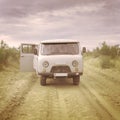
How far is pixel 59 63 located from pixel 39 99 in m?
4.11

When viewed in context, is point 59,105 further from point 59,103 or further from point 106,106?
point 106,106

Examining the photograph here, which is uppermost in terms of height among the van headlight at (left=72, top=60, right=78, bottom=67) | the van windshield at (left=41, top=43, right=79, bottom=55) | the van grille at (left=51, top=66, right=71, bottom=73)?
the van windshield at (left=41, top=43, right=79, bottom=55)

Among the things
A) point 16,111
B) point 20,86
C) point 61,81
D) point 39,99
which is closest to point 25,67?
point 61,81

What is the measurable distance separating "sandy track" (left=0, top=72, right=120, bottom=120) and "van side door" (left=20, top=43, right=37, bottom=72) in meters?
6.03

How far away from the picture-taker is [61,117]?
10.3 m

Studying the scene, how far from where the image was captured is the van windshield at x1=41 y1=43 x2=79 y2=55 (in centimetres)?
1823

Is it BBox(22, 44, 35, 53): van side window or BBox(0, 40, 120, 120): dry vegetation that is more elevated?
BBox(22, 44, 35, 53): van side window

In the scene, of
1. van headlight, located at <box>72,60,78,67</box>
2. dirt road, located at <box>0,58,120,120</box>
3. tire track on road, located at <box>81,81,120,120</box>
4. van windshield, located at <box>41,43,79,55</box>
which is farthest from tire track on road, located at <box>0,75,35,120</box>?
tire track on road, located at <box>81,81,120,120</box>

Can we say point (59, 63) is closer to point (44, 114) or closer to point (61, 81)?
point (61, 81)

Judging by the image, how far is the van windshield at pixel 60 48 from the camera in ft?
59.8

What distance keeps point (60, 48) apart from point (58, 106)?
663 cm

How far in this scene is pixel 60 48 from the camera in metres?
18.4

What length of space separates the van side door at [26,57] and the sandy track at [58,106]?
603 centimetres

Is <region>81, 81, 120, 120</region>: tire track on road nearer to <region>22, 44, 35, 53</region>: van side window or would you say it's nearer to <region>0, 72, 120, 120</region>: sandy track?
<region>0, 72, 120, 120</region>: sandy track
